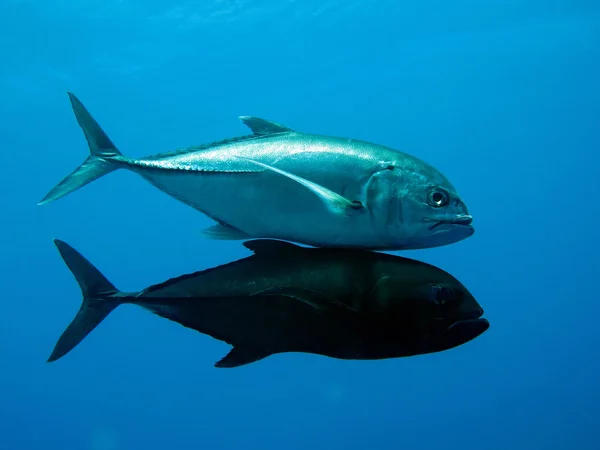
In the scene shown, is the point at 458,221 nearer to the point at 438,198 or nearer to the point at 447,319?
the point at 438,198

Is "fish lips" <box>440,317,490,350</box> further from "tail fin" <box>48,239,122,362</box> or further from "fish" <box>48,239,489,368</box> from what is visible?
"tail fin" <box>48,239,122,362</box>

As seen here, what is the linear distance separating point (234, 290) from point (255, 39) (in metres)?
17.4

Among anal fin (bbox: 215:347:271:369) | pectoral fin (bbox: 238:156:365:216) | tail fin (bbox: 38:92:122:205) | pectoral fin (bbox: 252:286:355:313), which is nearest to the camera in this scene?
pectoral fin (bbox: 238:156:365:216)

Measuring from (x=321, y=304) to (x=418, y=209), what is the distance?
51 centimetres

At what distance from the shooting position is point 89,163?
6.22ft

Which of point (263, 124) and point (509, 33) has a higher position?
point (509, 33)

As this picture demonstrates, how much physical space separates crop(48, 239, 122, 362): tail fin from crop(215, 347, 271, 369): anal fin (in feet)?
1.88

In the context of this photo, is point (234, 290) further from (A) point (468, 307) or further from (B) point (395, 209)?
(A) point (468, 307)

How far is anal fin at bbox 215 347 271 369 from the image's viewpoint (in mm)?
1716

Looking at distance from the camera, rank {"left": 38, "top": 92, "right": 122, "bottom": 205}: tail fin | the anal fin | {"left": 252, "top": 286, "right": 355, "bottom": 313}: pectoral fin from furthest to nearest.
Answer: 1. {"left": 38, "top": 92, "right": 122, "bottom": 205}: tail fin
2. the anal fin
3. {"left": 252, "top": 286, "right": 355, "bottom": 313}: pectoral fin

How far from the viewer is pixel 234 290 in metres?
1.73

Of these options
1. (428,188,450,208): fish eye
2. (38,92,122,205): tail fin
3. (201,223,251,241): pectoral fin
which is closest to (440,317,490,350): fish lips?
(428,188,450,208): fish eye

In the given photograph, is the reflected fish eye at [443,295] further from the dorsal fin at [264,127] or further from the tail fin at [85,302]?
the tail fin at [85,302]

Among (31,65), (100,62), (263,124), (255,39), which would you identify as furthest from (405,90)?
(263,124)
